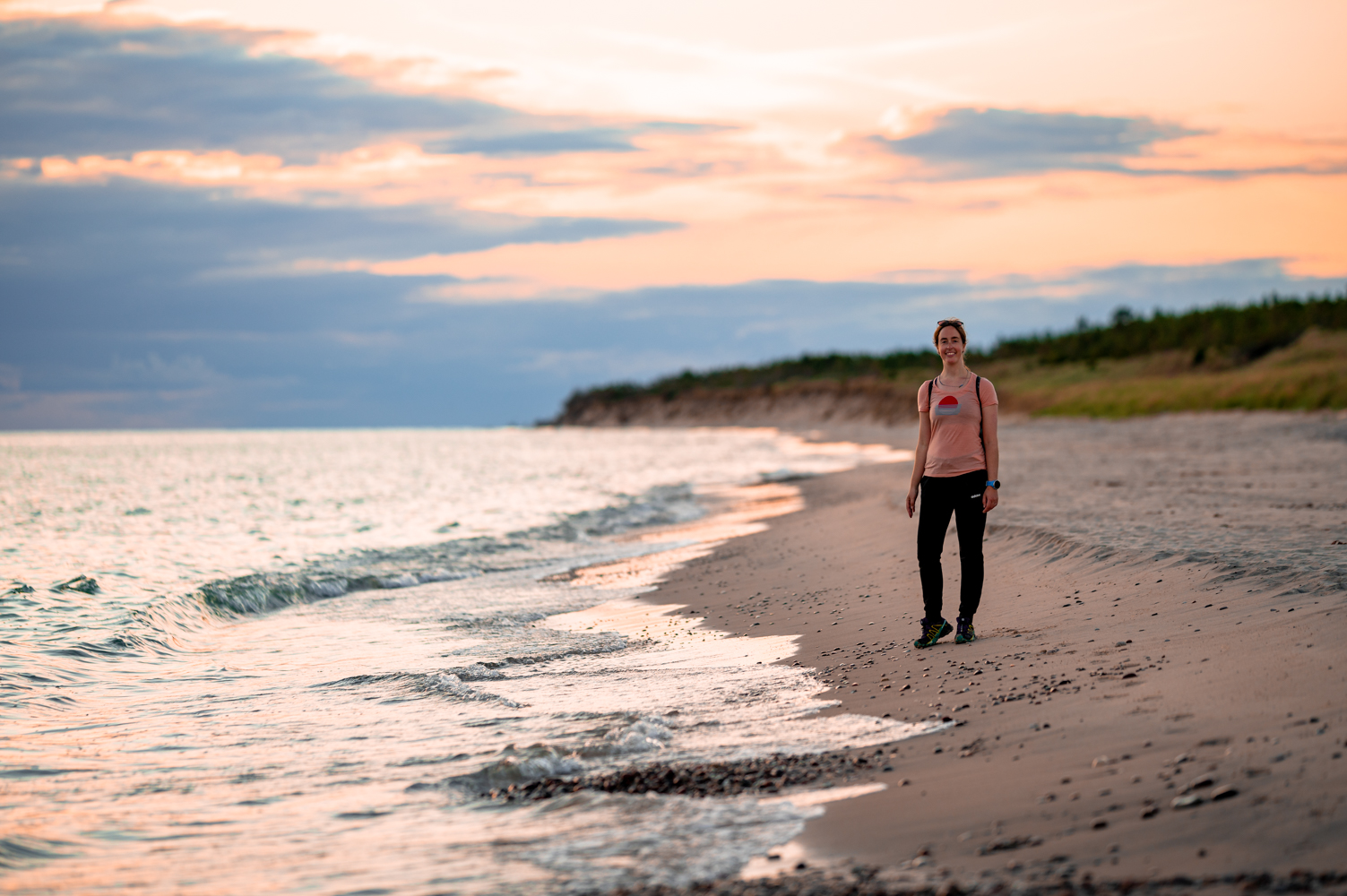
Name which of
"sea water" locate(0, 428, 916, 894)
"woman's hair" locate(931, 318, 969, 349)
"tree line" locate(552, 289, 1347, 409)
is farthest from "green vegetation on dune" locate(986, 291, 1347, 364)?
"woman's hair" locate(931, 318, 969, 349)

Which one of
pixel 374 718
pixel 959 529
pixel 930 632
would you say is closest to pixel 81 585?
pixel 374 718

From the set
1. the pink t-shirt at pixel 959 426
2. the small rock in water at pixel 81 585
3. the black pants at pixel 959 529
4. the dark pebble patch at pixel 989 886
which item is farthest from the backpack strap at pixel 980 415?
the small rock in water at pixel 81 585

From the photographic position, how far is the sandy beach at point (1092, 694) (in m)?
3.62

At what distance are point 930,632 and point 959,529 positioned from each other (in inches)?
29.6

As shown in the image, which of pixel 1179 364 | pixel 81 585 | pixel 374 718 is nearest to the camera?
pixel 374 718

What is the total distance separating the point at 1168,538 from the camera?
910 cm

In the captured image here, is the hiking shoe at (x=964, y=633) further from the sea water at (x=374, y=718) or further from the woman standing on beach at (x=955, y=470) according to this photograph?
the sea water at (x=374, y=718)

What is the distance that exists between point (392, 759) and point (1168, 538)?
23.2 ft

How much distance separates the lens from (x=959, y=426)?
6.77 m

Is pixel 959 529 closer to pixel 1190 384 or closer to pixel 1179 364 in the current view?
pixel 1190 384

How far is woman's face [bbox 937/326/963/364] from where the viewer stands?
6.77 metres

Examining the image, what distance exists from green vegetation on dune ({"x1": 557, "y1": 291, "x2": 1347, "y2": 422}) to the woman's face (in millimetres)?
28904

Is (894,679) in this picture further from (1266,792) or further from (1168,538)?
(1168,538)

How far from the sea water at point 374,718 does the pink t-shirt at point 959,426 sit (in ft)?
5.85
